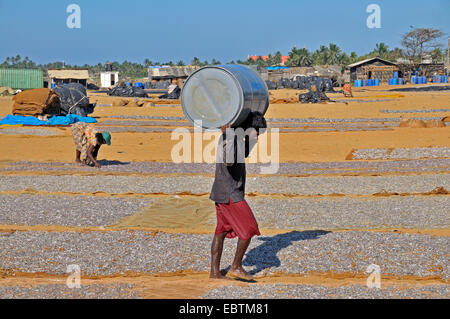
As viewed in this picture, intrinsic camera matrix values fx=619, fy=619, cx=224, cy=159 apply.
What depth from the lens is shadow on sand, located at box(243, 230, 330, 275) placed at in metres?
7.04

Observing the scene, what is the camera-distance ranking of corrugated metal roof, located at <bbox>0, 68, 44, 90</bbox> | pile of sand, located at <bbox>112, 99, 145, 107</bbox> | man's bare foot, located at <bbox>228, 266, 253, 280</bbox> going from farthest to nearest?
corrugated metal roof, located at <bbox>0, 68, 44, 90</bbox> < pile of sand, located at <bbox>112, 99, 145, 107</bbox> < man's bare foot, located at <bbox>228, 266, 253, 280</bbox>

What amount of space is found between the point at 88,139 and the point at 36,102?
39.4ft

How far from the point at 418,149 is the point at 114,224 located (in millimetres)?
11358

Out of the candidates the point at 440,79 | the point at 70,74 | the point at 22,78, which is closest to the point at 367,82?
the point at 440,79

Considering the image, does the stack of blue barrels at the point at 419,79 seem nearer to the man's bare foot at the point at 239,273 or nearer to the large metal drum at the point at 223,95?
the large metal drum at the point at 223,95

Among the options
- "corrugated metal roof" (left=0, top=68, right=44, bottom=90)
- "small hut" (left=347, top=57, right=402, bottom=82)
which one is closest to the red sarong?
"corrugated metal roof" (left=0, top=68, right=44, bottom=90)

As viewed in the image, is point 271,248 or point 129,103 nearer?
point 271,248

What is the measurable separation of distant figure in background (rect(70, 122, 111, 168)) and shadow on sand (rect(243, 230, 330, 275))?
272 inches

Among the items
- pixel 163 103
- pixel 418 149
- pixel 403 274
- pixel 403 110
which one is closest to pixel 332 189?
pixel 403 274

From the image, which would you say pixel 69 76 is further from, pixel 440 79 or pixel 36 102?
pixel 36 102

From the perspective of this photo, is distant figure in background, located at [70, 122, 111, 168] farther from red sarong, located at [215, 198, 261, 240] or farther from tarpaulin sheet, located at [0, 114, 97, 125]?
tarpaulin sheet, located at [0, 114, 97, 125]

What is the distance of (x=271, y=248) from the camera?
756 cm

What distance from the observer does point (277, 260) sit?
23.4ft

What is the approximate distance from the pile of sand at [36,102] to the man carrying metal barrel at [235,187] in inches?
790
